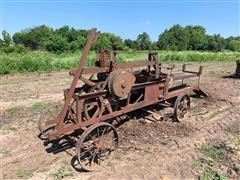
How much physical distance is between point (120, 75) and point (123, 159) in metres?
1.61

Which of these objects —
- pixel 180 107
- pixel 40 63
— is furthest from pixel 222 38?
pixel 180 107

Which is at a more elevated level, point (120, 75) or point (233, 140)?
point (120, 75)

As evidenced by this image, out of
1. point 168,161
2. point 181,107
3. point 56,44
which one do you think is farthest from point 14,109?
point 56,44

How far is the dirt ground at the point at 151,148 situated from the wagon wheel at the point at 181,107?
0.19 m

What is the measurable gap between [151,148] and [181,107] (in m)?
2.05

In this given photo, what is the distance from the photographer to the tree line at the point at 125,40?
48428mm

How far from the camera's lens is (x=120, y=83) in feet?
16.7

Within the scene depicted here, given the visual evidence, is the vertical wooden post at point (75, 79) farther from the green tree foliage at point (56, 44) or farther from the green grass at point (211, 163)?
the green tree foliage at point (56, 44)

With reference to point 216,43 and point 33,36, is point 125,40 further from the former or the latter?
point 216,43

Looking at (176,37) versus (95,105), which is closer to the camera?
(95,105)

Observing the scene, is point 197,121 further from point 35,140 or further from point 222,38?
point 222,38

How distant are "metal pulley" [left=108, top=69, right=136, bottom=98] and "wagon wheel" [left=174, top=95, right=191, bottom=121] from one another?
1856mm

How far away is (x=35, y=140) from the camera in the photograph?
595cm

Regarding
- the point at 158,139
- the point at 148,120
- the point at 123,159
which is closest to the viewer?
the point at 123,159
